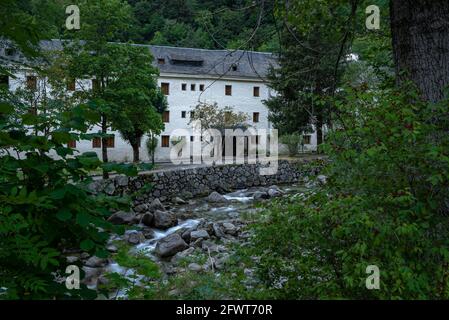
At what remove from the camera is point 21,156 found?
3.01m

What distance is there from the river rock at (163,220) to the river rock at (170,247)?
292cm

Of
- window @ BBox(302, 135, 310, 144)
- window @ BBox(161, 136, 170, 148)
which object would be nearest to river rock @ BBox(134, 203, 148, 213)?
window @ BBox(161, 136, 170, 148)

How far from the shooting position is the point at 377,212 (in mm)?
3170

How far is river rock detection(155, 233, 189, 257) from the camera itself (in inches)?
462

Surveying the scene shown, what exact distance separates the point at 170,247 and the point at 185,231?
211cm

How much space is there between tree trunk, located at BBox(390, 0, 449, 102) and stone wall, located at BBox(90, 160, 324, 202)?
14.0 m

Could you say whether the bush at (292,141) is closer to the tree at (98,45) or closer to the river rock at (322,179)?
the tree at (98,45)

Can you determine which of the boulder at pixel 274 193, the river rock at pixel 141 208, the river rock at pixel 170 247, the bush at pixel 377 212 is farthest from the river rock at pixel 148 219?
the bush at pixel 377 212

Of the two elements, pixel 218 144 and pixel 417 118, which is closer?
pixel 417 118

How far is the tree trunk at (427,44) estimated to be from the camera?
4406 millimetres

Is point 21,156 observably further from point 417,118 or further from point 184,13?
point 184,13

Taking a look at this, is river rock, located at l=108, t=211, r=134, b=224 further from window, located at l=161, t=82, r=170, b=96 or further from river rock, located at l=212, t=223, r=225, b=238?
window, located at l=161, t=82, r=170, b=96
